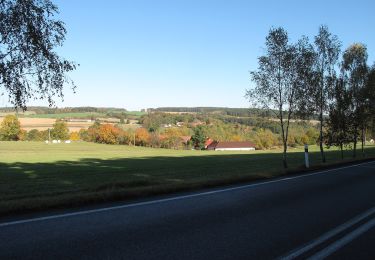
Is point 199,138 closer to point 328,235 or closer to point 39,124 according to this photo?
point 39,124

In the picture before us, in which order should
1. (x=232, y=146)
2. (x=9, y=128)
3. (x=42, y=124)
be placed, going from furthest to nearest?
(x=232, y=146) < (x=42, y=124) < (x=9, y=128)

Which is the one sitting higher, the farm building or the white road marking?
the white road marking

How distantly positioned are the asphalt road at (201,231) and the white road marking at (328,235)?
1 centimetres

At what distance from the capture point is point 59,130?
137250 millimetres

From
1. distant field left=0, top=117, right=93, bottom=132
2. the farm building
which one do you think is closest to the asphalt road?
distant field left=0, top=117, right=93, bottom=132

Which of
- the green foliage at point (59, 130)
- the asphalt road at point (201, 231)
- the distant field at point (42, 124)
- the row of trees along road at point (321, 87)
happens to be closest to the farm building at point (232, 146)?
the distant field at point (42, 124)

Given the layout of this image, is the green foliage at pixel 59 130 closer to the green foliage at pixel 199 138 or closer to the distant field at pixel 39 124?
the distant field at pixel 39 124

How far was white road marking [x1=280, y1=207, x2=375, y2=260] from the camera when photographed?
548 cm

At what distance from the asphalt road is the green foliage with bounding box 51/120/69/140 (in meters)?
133

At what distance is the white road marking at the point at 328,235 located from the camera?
5.48 meters

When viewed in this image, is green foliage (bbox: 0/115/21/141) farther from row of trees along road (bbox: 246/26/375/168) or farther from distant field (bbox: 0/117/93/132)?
row of trees along road (bbox: 246/26/375/168)

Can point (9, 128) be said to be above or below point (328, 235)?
above

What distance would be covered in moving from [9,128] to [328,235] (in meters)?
132

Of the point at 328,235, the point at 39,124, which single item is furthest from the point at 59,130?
the point at 328,235
